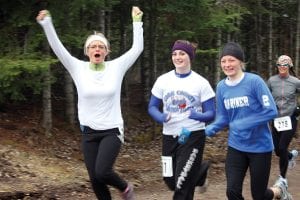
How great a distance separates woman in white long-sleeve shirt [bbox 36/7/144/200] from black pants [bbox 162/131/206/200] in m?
0.64

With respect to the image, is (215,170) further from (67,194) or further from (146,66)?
(146,66)

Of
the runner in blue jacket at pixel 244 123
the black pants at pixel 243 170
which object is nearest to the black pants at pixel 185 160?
the runner in blue jacket at pixel 244 123

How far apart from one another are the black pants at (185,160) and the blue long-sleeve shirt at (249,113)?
26cm

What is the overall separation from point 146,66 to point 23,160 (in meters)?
6.80

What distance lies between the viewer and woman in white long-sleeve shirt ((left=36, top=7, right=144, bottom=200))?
6031mm

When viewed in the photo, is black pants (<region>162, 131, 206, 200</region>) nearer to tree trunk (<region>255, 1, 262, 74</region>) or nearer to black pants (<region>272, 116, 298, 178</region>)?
black pants (<region>272, 116, 298, 178</region>)

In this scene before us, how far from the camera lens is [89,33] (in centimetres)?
1028

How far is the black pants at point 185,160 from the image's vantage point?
6.02 meters

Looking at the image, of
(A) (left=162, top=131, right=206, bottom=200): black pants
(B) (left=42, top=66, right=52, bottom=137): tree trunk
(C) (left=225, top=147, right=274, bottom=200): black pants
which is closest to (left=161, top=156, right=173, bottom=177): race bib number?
(A) (left=162, top=131, right=206, bottom=200): black pants

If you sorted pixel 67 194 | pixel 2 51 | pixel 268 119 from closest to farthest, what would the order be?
pixel 268 119 → pixel 67 194 → pixel 2 51

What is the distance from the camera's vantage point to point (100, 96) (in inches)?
238

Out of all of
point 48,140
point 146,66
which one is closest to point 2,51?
point 48,140

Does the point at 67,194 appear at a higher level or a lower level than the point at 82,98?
lower

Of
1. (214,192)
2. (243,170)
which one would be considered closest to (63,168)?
(214,192)
